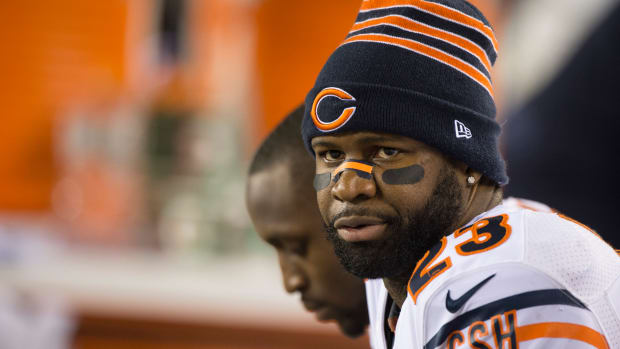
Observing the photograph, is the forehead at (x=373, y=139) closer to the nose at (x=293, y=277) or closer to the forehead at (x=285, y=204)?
the forehead at (x=285, y=204)

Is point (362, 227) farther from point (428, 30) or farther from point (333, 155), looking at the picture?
point (428, 30)

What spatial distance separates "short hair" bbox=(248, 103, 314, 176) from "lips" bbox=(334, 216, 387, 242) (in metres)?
0.43

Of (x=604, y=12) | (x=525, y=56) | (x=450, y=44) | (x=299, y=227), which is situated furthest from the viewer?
(x=525, y=56)

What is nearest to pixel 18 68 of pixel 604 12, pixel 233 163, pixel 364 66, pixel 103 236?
pixel 103 236

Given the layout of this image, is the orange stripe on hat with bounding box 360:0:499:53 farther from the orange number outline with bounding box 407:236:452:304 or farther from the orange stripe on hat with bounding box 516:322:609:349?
the orange stripe on hat with bounding box 516:322:609:349

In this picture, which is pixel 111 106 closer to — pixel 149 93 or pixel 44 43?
pixel 149 93

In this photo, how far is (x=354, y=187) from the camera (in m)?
1.00

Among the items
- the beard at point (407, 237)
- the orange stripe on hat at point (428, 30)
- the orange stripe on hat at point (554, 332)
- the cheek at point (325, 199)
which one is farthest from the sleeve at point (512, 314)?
the orange stripe on hat at point (428, 30)

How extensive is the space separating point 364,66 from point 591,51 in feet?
11.3

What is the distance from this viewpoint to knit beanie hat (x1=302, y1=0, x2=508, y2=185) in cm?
102

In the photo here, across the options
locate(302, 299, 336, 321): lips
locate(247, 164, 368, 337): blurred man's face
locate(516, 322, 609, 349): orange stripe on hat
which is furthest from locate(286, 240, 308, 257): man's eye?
locate(516, 322, 609, 349): orange stripe on hat

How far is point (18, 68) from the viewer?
4805 mm

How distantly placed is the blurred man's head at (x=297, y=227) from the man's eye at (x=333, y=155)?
336 mm

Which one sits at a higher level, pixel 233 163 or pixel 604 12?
pixel 604 12
